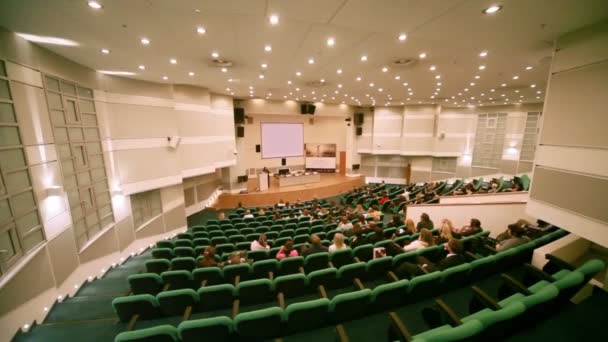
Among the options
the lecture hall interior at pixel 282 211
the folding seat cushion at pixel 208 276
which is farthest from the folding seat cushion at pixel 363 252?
the folding seat cushion at pixel 208 276

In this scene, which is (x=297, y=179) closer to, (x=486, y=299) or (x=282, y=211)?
(x=282, y=211)

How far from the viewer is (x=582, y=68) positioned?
4.20 m

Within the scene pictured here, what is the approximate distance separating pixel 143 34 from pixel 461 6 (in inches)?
238

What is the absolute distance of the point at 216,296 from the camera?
134 inches

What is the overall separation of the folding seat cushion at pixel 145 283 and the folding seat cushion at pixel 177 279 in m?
0.10

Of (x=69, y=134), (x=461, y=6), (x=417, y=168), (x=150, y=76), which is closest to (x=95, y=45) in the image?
(x=69, y=134)

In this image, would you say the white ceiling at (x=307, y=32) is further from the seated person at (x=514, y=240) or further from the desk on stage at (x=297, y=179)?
the desk on stage at (x=297, y=179)

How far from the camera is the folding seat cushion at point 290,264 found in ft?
14.5

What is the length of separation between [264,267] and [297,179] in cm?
1198

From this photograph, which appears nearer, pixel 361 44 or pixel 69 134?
pixel 361 44

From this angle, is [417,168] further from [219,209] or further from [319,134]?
[219,209]

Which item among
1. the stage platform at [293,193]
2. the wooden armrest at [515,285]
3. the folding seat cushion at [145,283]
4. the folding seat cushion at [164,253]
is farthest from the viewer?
the stage platform at [293,193]

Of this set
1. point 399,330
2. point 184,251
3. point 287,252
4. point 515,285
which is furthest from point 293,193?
point 399,330

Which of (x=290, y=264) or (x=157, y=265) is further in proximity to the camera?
(x=157, y=265)
